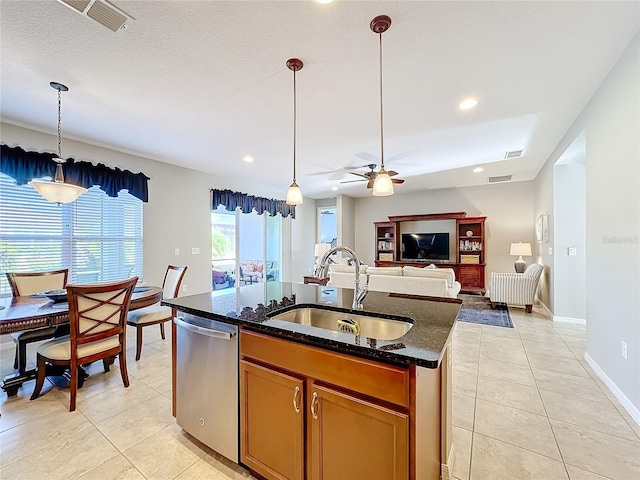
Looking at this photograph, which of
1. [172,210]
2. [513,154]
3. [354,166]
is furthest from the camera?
[354,166]

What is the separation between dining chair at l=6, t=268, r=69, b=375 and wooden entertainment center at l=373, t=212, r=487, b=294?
255 inches

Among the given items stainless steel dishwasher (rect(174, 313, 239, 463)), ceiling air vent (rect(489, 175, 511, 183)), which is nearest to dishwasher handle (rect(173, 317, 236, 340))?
stainless steel dishwasher (rect(174, 313, 239, 463))

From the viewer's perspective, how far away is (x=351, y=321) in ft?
5.54

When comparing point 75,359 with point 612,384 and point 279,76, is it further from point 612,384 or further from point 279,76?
point 612,384

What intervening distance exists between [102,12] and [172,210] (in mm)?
3673

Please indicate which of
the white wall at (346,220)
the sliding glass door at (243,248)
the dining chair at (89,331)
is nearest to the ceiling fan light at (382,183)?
the dining chair at (89,331)

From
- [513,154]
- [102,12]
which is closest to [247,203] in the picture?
[102,12]

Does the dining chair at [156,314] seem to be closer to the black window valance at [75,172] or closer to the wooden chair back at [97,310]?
the wooden chair back at [97,310]

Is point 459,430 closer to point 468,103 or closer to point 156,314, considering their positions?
point 468,103

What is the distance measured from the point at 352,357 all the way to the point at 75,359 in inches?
90.4

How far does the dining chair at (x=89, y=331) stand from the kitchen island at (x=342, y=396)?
3.46 ft

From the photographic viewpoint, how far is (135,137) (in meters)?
3.79

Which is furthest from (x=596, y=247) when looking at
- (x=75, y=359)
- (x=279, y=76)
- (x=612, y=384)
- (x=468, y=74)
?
(x=75, y=359)

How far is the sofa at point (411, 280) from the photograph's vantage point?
4.22m
